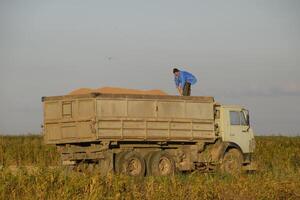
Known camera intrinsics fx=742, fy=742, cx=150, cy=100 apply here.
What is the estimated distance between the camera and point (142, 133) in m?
23.5

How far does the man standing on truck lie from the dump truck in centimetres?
145

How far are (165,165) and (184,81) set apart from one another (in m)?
3.78

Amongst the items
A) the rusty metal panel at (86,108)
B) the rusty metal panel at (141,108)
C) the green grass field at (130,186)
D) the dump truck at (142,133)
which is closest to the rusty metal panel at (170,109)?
the dump truck at (142,133)

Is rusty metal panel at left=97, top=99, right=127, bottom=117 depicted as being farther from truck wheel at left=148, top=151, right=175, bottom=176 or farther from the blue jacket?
the blue jacket

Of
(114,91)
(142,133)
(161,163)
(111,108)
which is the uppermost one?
(114,91)

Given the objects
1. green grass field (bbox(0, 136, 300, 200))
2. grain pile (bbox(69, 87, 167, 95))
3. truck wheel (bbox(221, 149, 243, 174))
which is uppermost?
grain pile (bbox(69, 87, 167, 95))

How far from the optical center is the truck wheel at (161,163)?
77.5ft

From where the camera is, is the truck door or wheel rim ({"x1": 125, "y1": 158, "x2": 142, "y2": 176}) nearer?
wheel rim ({"x1": 125, "y1": 158, "x2": 142, "y2": 176})

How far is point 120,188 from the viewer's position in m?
14.5

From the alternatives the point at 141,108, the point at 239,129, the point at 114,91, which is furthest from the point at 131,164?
the point at 239,129

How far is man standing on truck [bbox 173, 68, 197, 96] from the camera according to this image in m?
26.5

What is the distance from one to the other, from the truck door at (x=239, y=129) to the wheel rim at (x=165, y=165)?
2.87m

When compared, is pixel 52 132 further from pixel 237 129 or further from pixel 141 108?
pixel 237 129

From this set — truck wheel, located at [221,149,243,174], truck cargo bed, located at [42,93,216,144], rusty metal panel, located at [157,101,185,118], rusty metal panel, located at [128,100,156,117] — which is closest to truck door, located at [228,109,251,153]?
truck wheel, located at [221,149,243,174]
